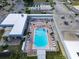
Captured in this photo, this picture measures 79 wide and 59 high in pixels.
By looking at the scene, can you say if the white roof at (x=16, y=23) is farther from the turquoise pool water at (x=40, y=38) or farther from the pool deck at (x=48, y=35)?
the turquoise pool water at (x=40, y=38)

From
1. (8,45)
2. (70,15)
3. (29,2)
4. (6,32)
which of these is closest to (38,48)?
(8,45)

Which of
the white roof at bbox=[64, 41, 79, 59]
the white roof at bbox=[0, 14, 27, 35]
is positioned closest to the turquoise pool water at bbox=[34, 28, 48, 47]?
the white roof at bbox=[0, 14, 27, 35]

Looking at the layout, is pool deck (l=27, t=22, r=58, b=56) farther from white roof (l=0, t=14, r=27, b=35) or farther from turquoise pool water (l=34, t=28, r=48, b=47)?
white roof (l=0, t=14, r=27, b=35)

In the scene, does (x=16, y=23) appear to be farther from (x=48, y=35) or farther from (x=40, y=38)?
(x=48, y=35)

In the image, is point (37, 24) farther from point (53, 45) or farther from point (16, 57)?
point (16, 57)

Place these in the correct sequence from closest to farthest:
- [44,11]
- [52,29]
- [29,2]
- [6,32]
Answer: [6,32] < [52,29] < [44,11] < [29,2]

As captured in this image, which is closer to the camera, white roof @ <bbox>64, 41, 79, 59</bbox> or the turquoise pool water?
white roof @ <bbox>64, 41, 79, 59</bbox>

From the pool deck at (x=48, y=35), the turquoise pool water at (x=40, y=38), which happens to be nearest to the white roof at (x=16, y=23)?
the pool deck at (x=48, y=35)
